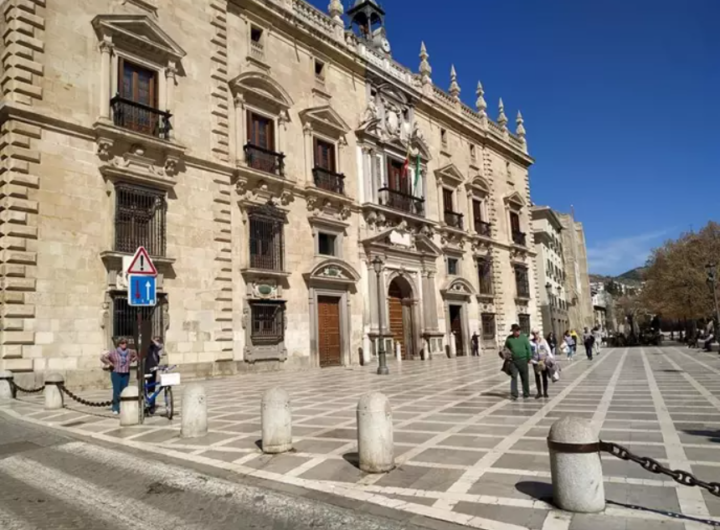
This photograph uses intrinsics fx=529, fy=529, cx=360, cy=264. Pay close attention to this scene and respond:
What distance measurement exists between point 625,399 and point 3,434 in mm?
11024

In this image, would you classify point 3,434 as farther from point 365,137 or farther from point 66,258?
point 365,137

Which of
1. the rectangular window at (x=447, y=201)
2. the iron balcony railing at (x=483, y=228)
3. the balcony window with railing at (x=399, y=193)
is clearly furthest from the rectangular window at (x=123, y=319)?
the iron balcony railing at (x=483, y=228)

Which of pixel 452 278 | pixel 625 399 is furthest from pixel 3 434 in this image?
pixel 452 278

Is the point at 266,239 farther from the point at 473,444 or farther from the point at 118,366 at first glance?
the point at 473,444

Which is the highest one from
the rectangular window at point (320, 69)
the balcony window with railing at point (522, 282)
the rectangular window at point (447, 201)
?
the rectangular window at point (320, 69)

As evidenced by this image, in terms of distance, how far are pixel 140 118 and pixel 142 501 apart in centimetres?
1400

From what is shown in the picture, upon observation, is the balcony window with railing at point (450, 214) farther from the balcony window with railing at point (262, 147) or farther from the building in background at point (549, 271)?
the building in background at point (549, 271)

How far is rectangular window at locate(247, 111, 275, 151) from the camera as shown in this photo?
20.0 m

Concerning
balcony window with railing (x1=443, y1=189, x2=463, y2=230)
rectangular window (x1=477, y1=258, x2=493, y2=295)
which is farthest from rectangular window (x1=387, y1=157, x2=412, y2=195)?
rectangular window (x1=477, y1=258, x2=493, y2=295)

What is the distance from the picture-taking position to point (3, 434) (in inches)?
328

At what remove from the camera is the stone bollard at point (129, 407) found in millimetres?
8602

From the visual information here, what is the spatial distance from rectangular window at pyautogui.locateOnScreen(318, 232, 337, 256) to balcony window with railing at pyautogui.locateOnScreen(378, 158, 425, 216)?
394 cm

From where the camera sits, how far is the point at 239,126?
19406 mm

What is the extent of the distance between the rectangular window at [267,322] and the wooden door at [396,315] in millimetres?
7859
